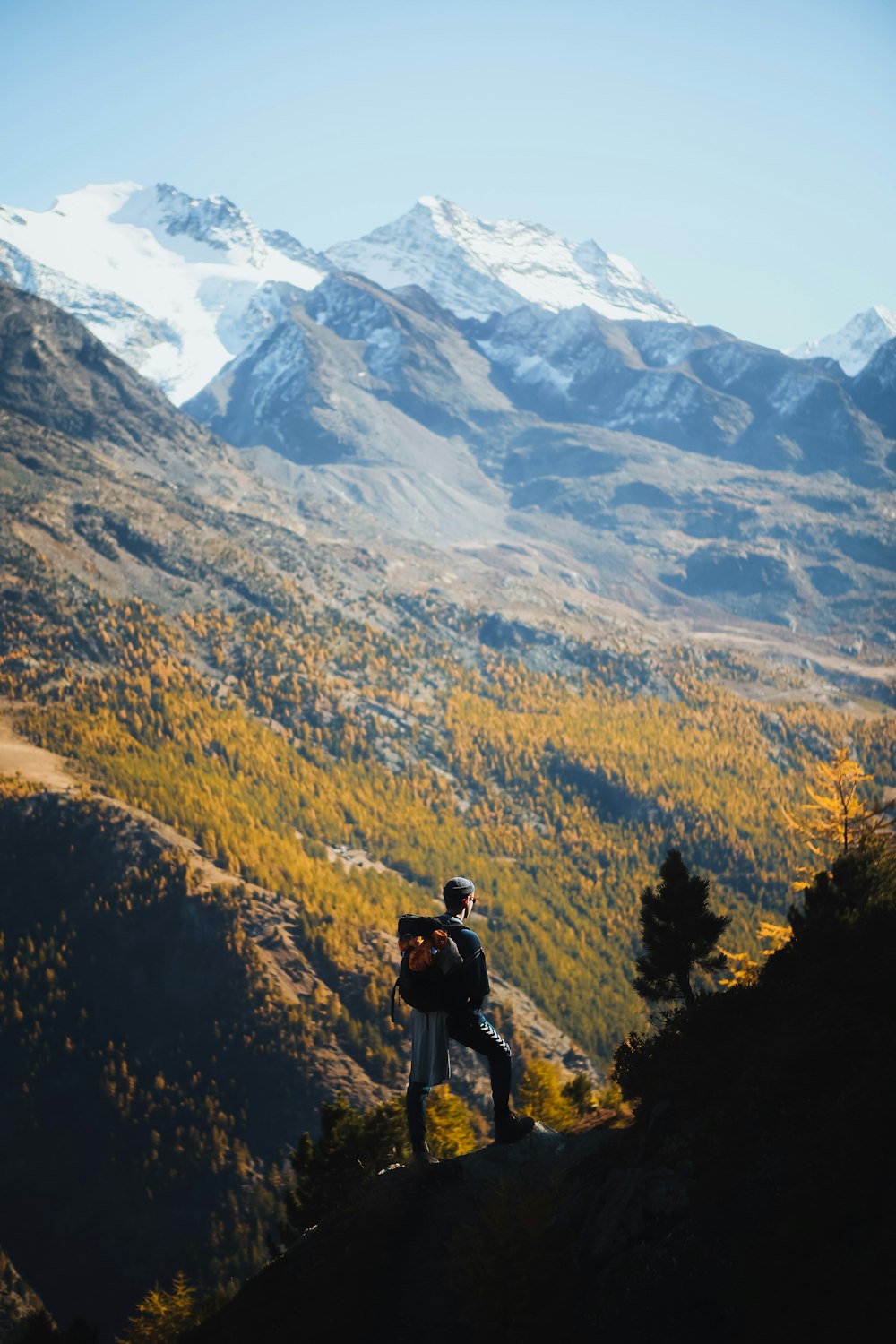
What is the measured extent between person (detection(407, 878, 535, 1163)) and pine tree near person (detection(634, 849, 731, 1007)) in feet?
27.2

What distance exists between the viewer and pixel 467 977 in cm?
1274

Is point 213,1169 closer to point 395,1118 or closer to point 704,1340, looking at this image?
point 395,1118

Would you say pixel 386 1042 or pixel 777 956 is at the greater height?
pixel 777 956

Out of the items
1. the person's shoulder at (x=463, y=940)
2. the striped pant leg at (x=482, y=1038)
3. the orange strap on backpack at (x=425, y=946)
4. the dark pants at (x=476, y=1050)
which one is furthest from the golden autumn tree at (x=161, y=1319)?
the person's shoulder at (x=463, y=940)

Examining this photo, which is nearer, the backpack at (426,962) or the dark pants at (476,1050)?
the backpack at (426,962)

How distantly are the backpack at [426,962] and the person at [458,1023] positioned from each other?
12cm

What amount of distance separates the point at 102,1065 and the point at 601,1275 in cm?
13958

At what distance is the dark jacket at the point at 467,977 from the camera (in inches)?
502

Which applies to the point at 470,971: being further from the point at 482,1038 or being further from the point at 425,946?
the point at 482,1038

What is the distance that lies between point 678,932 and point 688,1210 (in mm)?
10188

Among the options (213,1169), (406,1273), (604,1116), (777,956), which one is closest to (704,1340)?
(406,1273)

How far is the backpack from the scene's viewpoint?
41.1ft

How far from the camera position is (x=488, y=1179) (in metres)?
13.9

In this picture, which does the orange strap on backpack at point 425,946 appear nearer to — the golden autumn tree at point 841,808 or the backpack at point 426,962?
the backpack at point 426,962
